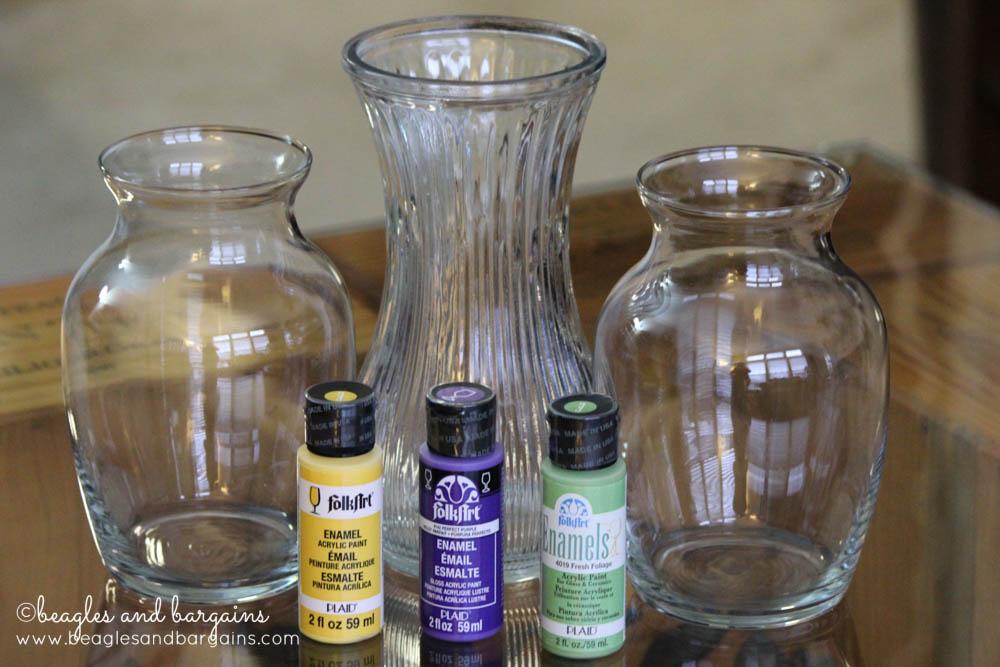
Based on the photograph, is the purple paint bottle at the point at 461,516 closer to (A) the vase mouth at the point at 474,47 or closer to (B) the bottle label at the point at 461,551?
(B) the bottle label at the point at 461,551

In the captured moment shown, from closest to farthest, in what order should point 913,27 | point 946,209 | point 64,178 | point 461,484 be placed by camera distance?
point 461,484, point 946,209, point 64,178, point 913,27

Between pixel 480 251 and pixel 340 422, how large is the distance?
114 millimetres

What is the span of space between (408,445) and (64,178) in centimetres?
169

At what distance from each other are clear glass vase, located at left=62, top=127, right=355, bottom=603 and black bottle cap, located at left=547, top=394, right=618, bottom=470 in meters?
0.14

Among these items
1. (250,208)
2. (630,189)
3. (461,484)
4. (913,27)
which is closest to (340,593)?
(461,484)

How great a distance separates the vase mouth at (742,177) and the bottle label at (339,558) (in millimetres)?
212

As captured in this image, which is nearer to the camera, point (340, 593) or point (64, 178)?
point (340, 593)

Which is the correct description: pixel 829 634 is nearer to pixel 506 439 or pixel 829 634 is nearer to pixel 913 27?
pixel 506 439

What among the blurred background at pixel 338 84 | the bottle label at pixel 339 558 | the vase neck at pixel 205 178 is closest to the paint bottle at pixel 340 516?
the bottle label at pixel 339 558

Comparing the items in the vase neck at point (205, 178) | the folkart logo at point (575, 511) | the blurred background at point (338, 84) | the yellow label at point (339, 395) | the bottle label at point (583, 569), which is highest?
the vase neck at point (205, 178)

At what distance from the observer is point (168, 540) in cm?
75

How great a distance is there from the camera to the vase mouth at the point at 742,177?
75cm

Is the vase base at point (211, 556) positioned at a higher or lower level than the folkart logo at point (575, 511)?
lower

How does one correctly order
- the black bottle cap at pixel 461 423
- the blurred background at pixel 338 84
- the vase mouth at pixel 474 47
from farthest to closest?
1. the blurred background at pixel 338 84
2. the vase mouth at pixel 474 47
3. the black bottle cap at pixel 461 423
